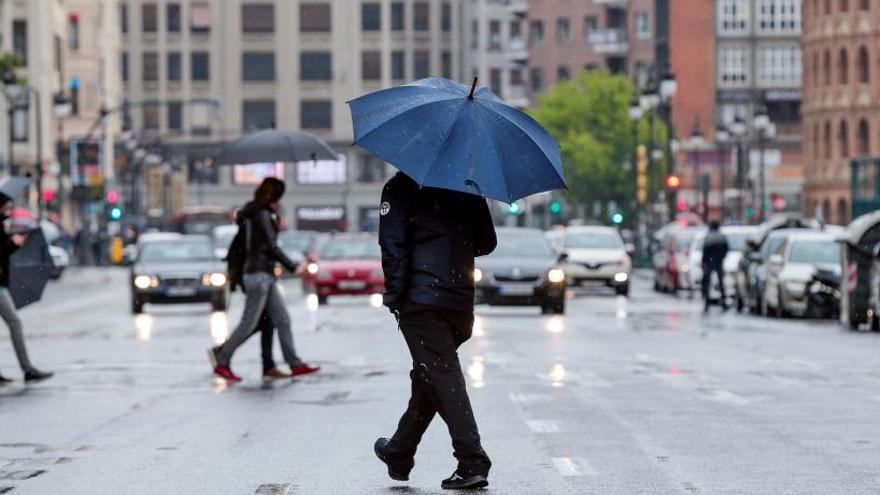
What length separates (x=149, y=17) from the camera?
141m

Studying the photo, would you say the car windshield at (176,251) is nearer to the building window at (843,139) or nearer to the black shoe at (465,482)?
the black shoe at (465,482)

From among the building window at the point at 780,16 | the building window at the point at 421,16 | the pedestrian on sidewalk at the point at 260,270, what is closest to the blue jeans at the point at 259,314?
the pedestrian on sidewalk at the point at 260,270

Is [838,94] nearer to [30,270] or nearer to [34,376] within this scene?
[30,270]

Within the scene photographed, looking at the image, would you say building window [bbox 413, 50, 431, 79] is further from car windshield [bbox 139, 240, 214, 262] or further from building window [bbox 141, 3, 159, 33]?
car windshield [bbox 139, 240, 214, 262]

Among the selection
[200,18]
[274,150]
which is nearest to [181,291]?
[274,150]

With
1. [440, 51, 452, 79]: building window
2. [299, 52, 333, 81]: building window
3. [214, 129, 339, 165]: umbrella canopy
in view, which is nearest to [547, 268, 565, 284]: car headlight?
[214, 129, 339, 165]: umbrella canopy

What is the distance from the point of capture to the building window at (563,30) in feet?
477

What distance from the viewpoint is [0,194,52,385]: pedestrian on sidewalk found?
19875 millimetres

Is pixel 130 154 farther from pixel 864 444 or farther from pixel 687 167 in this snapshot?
pixel 864 444

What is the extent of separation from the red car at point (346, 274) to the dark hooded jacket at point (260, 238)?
23.2 m

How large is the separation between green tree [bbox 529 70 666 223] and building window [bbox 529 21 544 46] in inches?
1123

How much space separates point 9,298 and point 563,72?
419 feet

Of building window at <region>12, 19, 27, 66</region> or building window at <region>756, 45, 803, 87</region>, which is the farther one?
building window at <region>756, 45, 803, 87</region>

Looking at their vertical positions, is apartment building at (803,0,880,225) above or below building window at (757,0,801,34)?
below
